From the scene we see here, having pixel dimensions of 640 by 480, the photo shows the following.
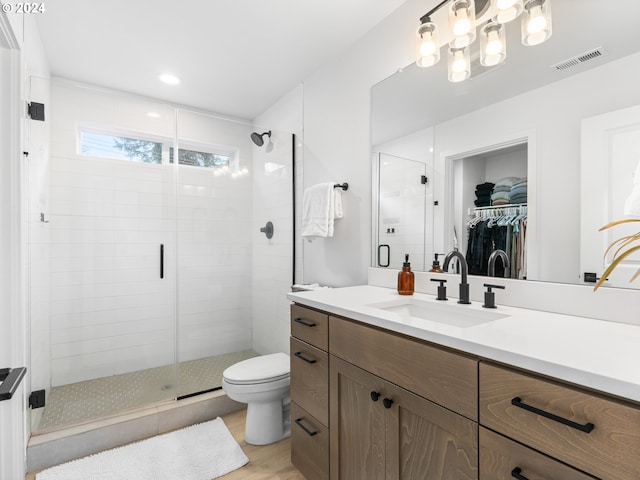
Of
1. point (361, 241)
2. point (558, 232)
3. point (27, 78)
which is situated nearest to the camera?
point (558, 232)

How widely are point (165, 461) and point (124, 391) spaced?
731 millimetres

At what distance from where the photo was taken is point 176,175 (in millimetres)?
2582

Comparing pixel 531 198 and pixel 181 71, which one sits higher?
pixel 181 71

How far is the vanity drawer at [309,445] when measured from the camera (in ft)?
4.63

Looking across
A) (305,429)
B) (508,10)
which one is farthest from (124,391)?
(508,10)

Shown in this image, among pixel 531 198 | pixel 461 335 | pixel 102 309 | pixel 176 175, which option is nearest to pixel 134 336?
pixel 102 309

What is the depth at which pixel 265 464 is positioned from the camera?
1773 millimetres

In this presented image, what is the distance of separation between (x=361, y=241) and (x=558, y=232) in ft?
3.45

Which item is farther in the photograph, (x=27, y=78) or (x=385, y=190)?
(x=385, y=190)

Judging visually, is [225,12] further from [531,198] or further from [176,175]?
[531,198]

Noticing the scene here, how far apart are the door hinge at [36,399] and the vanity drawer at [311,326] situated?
1.49 m

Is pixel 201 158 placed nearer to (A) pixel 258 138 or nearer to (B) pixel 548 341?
(A) pixel 258 138

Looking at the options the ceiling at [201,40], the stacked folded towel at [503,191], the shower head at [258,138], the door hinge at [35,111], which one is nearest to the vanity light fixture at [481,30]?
the ceiling at [201,40]

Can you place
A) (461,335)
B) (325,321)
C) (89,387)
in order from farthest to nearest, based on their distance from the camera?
(89,387)
(325,321)
(461,335)
